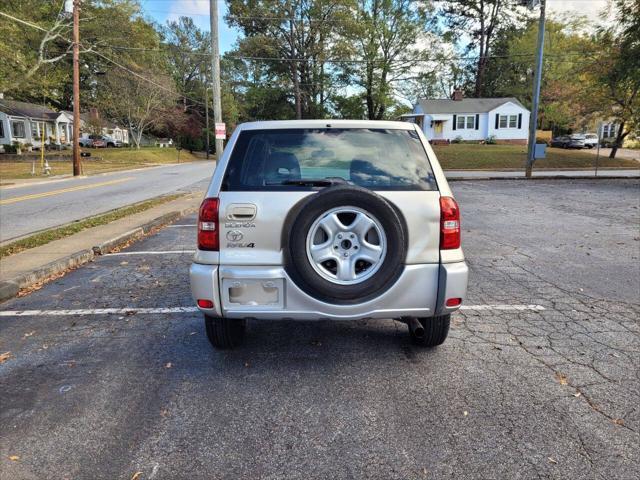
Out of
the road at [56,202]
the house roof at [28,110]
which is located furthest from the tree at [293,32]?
the road at [56,202]

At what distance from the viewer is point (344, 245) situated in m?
3.21

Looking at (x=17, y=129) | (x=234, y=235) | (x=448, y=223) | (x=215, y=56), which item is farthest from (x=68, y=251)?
(x=17, y=129)

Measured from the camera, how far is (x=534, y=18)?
190 ft

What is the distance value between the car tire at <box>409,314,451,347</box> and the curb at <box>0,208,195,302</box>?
15.7 ft

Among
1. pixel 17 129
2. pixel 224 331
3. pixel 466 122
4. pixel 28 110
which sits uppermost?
pixel 28 110

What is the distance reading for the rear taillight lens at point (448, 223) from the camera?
3.30 metres

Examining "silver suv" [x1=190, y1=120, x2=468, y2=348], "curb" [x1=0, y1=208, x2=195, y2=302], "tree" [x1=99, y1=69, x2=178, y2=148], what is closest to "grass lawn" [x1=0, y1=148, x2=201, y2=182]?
"tree" [x1=99, y1=69, x2=178, y2=148]

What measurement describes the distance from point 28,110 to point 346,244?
62095 mm

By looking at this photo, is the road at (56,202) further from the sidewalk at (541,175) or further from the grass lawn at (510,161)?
the grass lawn at (510,161)

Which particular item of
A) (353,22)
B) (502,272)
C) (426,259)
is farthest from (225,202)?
(353,22)

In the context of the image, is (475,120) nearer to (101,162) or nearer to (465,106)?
(465,106)

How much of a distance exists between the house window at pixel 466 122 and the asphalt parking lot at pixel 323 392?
→ 163 ft

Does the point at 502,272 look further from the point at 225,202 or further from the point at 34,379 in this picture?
the point at 34,379

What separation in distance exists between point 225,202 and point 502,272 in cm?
442
